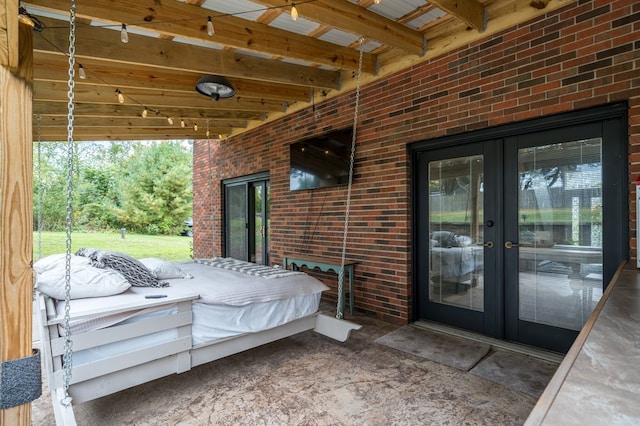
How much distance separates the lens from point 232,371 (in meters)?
2.61

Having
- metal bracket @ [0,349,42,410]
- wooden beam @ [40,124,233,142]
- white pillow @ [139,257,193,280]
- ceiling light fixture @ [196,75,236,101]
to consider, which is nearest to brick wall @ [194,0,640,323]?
wooden beam @ [40,124,233,142]

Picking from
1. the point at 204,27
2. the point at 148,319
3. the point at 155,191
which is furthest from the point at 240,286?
the point at 155,191

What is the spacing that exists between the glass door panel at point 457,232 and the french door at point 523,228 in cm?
1

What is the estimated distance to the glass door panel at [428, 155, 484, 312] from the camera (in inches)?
128

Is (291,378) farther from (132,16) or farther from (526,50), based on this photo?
(526,50)

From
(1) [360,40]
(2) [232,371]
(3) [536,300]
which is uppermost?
(1) [360,40]

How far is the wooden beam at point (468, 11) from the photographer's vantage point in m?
2.52

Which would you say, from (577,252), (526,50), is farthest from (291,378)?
(526,50)

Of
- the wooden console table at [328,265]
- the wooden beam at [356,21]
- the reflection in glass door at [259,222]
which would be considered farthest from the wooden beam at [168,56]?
the reflection in glass door at [259,222]

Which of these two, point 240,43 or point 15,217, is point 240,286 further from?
point 240,43

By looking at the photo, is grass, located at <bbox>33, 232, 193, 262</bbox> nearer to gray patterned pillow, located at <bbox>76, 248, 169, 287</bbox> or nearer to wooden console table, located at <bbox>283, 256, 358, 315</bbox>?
wooden console table, located at <bbox>283, 256, 358, 315</bbox>

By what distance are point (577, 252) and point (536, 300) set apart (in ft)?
1.74

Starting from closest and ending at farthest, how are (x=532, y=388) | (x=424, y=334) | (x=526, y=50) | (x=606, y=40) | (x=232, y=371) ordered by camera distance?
1. (x=532, y=388)
2. (x=606, y=40)
3. (x=232, y=371)
4. (x=526, y=50)
5. (x=424, y=334)

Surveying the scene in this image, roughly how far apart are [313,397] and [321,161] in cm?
294
